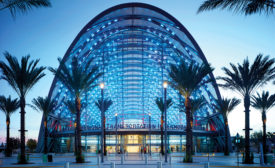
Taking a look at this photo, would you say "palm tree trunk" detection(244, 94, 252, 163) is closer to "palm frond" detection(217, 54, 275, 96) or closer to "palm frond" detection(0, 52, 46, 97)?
"palm frond" detection(217, 54, 275, 96)

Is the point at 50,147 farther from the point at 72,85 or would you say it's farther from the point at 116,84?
the point at 72,85

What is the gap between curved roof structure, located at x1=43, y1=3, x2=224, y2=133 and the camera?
63281 millimetres

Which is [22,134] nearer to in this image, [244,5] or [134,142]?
[244,5]

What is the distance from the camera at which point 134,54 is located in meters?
73.4

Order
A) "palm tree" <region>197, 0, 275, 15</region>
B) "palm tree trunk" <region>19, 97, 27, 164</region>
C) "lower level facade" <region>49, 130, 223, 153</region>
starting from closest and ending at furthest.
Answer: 1. "palm tree" <region>197, 0, 275, 15</region>
2. "palm tree trunk" <region>19, 97, 27, 164</region>
3. "lower level facade" <region>49, 130, 223, 153</region>

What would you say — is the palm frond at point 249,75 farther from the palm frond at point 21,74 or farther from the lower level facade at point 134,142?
the lower level facade at point 134,142

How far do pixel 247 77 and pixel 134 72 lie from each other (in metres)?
49.2

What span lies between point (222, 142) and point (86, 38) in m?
36.4

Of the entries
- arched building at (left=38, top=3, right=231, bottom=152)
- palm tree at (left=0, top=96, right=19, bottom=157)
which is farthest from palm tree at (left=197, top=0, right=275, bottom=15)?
arched building at (left=38, top=3, right=231, bottom=152)

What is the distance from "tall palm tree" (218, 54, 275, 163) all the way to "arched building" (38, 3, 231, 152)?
→ 29.3 metres

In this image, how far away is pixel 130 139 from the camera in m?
70.1

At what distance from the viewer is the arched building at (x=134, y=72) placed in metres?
63.2

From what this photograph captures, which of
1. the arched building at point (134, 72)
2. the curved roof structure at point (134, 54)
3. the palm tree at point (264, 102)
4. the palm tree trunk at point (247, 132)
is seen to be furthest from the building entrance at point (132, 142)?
the palm tree trunk at point (247, 132)

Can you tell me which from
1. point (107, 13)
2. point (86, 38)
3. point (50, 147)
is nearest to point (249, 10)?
point (107, 13)
